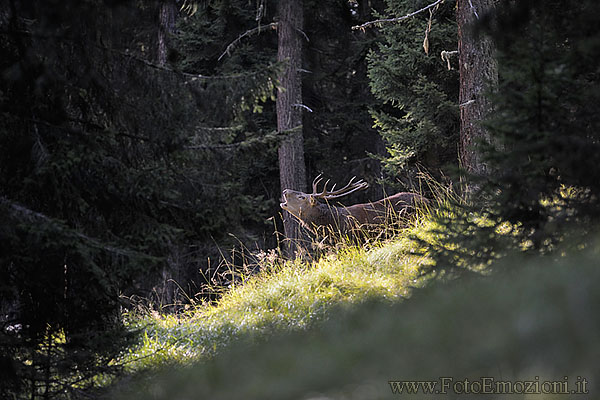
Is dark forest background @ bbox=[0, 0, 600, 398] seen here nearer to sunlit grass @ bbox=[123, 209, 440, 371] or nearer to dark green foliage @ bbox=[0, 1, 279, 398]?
dark green foliage @ bbox=[0, 1, 279, 398]

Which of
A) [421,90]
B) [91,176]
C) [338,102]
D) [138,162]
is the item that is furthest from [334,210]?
[338,102]

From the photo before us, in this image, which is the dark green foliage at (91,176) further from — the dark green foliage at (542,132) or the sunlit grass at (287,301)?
the dark green foliage at (542,132)

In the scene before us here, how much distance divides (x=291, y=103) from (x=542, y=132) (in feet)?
46.1

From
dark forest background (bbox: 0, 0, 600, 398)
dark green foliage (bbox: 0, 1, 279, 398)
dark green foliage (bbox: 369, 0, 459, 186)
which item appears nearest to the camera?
dark forest background (bbox: 0, 0, 600, 398)

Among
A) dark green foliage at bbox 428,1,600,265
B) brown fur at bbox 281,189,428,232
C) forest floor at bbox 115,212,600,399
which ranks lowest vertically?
brown fur at bbox 281,189,428,232

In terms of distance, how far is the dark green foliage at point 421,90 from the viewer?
503 inches

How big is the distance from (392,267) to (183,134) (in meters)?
2.97

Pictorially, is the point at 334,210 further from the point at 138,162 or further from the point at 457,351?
the point at 457,351

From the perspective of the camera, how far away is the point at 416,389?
2.14 m

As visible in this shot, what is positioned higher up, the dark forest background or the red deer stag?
the dark forest background

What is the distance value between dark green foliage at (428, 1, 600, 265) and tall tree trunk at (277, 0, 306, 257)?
521 inches

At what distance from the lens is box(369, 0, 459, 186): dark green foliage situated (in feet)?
41.9

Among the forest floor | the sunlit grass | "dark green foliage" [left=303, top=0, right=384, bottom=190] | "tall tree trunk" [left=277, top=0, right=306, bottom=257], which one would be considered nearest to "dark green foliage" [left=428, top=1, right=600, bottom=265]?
the forest floor

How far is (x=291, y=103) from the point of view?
17.3 m
